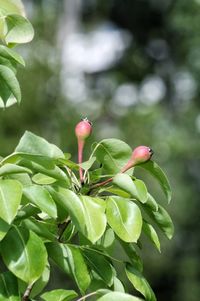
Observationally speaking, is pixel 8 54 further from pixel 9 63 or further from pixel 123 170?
pixel 123 170

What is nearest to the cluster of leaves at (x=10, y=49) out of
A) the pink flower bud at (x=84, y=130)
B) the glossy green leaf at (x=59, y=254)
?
the pink flower bud at (x=84, y=130)

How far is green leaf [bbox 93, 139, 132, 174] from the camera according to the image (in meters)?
1.18

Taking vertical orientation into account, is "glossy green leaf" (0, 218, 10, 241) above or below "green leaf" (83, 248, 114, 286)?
above

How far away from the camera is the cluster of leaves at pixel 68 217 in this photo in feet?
3.36

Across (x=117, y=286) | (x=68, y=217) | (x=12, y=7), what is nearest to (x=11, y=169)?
(x=68, y=217)

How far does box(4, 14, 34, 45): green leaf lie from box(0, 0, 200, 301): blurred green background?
408 centimetres

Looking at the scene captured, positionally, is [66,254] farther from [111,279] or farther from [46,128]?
[46,128]

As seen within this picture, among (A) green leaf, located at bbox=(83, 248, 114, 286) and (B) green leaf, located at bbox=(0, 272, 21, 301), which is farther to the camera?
(A) green leaf, located at bbox=(83, 248, 114, 286)

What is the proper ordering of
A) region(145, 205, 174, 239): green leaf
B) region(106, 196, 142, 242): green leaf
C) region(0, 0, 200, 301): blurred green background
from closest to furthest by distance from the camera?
1. region(106, 196, 142, 242): green leaf
2. region(145, 205, 174, 239): green leaf
3. region(0, 0, 200, 301): blurred green background

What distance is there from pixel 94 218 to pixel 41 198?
0.27ft

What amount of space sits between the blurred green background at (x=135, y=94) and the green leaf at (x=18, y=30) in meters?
4.08

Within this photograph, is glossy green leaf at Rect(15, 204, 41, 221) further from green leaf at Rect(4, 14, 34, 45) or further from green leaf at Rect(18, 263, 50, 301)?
green leaf at Rect(4, 14, 34, 45)

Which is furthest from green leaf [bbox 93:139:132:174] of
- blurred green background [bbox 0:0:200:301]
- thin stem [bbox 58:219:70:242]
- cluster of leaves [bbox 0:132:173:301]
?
blurred green background [bbox 0:0:200:301]

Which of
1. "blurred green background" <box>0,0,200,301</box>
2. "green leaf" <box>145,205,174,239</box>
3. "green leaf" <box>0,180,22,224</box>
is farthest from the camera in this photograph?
"blurred green background" <box>0,0,200,301</box>
